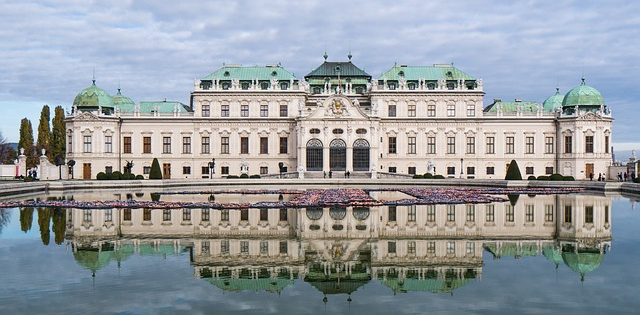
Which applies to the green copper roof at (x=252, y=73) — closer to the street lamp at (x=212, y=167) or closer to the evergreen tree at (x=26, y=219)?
the street lamp at (x=212, y=167)

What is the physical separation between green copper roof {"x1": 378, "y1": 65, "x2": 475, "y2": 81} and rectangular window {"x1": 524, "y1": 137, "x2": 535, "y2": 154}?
405 inches

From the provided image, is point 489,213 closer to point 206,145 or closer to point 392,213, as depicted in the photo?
point 392,213

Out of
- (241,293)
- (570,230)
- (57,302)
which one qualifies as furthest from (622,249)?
(57,302)

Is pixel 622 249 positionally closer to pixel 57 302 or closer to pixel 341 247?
pixel 341 247

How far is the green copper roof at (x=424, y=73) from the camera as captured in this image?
271 ft

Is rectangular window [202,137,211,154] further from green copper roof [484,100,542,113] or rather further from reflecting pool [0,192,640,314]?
reflecting pool [0,192,640,314]

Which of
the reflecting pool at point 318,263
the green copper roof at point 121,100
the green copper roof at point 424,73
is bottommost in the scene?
the reflecting pool at point 318,263

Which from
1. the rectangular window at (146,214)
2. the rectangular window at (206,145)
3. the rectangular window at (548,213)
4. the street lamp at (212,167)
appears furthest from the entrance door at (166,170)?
the rectangular window at (548,213)

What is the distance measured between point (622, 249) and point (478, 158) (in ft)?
201

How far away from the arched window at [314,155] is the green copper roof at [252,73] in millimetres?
→ 9527

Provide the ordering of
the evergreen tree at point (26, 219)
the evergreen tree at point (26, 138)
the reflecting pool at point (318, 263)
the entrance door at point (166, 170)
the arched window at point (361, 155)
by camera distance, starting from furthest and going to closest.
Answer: the evergreen tree at point (26, 138), the entrance door at point (166, 170), the arched window at point (361, 155), the evergreen tree at point (26, 219), the reflecting pool at point (318, 263)

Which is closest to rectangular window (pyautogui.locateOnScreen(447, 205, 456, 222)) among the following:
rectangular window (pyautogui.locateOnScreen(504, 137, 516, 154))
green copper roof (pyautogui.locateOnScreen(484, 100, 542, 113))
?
rectangular window (pyautogui.locateOnScreen(504, 137, 516, 154))

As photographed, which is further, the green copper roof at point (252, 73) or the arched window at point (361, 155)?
the green copper roof at point (252, 73)

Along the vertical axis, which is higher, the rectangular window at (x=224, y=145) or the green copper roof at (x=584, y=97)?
the green copper roof at (x=584, y=97)
